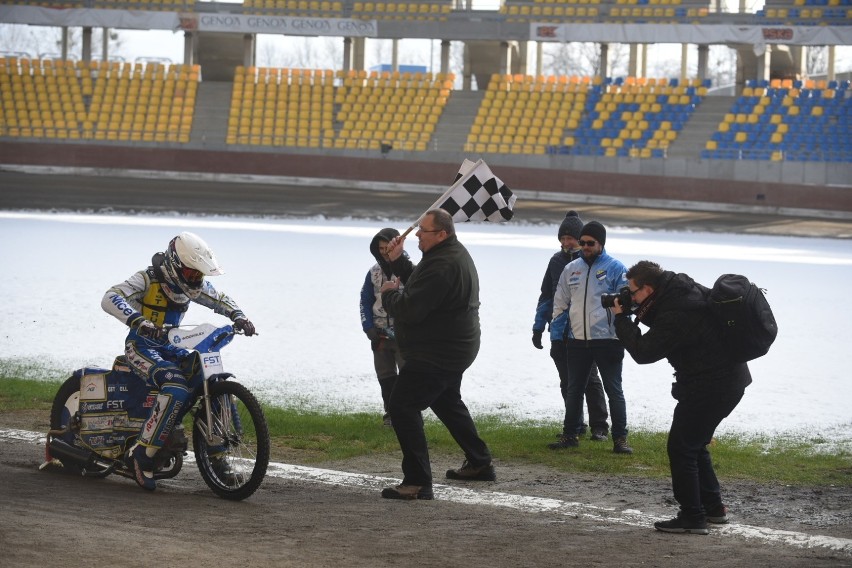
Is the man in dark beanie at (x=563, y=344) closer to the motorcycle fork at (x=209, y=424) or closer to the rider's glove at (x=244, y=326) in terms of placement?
the rider's glove at (x=244, y=326)

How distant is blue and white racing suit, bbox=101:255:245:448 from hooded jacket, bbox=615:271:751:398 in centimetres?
245

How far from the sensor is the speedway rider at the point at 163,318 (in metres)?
7.12

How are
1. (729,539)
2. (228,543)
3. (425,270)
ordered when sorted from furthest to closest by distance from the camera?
(425,270) → (729,539) → (228,543)

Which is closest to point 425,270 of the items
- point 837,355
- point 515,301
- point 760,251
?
point 837,355

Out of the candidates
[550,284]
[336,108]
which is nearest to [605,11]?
[336,108]

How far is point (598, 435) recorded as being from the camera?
940 centimetres

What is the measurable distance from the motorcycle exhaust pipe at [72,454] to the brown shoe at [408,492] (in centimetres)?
192

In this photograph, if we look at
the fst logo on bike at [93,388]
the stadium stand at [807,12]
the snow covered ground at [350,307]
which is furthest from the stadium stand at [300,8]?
the fst logo on bike at [93,388]

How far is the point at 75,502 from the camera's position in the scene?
6840 mm

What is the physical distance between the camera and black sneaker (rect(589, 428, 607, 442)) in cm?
934

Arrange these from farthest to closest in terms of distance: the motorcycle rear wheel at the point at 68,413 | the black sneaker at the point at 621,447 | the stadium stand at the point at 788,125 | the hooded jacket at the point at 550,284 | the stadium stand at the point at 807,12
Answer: the stadium stand at the point at 807,12 < the stadium stand at the point at 788,125 < the hooded jacket at the point at 550,284 < the black sneaker at the point at 621,447 < the motorcycle rear wheel at the point at 68,413

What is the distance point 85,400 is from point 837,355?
8499 mm

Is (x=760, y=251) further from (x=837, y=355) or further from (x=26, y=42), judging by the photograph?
(x=26, y=42)

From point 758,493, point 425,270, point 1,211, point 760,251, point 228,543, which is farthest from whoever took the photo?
point 1,211
